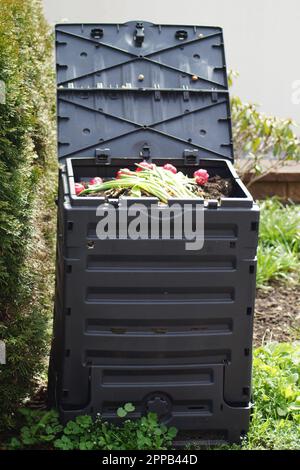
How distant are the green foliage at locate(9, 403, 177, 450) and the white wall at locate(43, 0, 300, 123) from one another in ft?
14.3

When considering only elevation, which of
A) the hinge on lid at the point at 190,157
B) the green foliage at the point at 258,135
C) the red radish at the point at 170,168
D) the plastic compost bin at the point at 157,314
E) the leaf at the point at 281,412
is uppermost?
the green foliage at the point at 258,135

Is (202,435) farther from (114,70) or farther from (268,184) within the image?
(268,184)

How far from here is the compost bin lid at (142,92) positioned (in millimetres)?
3977

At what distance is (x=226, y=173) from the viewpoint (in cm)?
382

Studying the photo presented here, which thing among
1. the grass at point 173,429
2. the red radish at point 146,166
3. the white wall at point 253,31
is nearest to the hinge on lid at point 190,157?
the red radish at point 146,166

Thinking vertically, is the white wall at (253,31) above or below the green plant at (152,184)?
above

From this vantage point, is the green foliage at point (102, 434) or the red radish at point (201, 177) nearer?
the green foliage at point (102, 434)

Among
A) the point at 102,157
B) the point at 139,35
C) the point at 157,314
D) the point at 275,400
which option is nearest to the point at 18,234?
the point at 102,157

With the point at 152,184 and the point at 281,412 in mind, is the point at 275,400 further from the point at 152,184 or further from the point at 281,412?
the point at 152,184

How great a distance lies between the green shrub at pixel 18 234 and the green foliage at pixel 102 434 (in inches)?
6.7

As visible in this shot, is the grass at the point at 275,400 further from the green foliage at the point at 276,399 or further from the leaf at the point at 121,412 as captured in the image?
the leaf at the point at 121,412

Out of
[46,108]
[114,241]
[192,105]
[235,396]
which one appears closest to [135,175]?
[114,241]

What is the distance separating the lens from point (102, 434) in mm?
3381
